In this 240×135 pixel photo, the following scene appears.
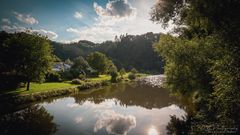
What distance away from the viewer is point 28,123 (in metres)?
20.2

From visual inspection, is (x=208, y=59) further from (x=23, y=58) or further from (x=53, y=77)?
(x=53, y=77)

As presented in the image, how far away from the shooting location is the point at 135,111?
27.1m

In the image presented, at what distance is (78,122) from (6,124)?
711 centimetres

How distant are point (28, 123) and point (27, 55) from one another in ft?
51.5

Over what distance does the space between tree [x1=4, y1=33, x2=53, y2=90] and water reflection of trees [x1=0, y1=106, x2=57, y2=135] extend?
9503mm

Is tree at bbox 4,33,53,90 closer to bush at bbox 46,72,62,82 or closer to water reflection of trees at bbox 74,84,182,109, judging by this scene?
water reflection of trees at bbox 74,84,182,109

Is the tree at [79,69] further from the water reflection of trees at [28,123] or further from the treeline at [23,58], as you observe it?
the water reflection of trees at [28,123]

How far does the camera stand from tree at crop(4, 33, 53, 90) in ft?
106

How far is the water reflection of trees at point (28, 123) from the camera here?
58.3 feet

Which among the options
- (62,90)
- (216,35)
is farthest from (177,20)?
(62,90)

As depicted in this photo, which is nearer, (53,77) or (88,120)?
(88,120)

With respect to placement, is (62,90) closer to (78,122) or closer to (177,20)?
(78,122)

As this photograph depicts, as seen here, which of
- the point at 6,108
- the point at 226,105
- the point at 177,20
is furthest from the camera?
the point at 6,108

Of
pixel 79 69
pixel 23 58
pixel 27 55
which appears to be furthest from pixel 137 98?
pixel 79 69
